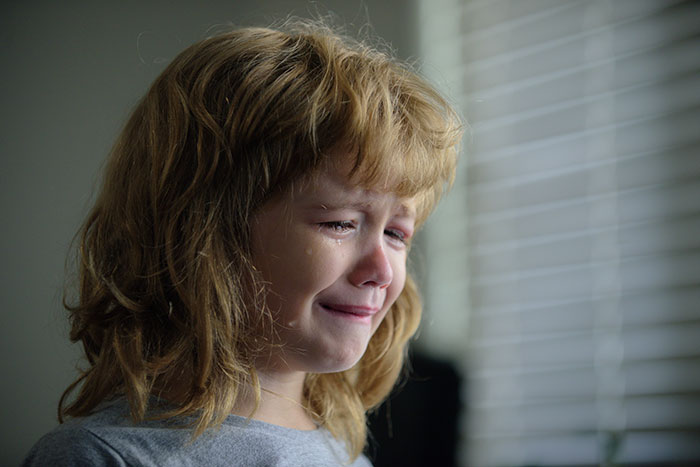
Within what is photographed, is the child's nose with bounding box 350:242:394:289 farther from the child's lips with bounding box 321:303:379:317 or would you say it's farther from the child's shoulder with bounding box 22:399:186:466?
the child's shoulder with bounding box 22:399:186:466

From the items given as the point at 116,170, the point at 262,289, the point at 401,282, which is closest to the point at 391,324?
the point at 401,282

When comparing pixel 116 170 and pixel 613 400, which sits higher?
pixel 116 170

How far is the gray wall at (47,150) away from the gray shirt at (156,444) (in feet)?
2.10

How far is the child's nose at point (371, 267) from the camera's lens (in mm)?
699

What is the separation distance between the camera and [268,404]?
746 mm

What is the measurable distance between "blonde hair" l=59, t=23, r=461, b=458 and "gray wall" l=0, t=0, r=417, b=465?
0.57m

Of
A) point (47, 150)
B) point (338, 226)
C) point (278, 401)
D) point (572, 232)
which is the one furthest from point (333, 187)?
point (47, 150)

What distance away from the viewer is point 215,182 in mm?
703

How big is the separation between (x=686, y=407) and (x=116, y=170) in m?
0.89

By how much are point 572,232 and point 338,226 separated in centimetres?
66

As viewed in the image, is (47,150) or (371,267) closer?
(371,267)

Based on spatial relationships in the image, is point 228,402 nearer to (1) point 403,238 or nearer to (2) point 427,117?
(1) point 403,238

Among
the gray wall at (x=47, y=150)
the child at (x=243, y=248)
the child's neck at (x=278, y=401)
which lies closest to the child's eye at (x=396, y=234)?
the child at (x=243, y=248)

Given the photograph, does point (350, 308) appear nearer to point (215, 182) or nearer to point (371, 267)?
point (371, 267)
